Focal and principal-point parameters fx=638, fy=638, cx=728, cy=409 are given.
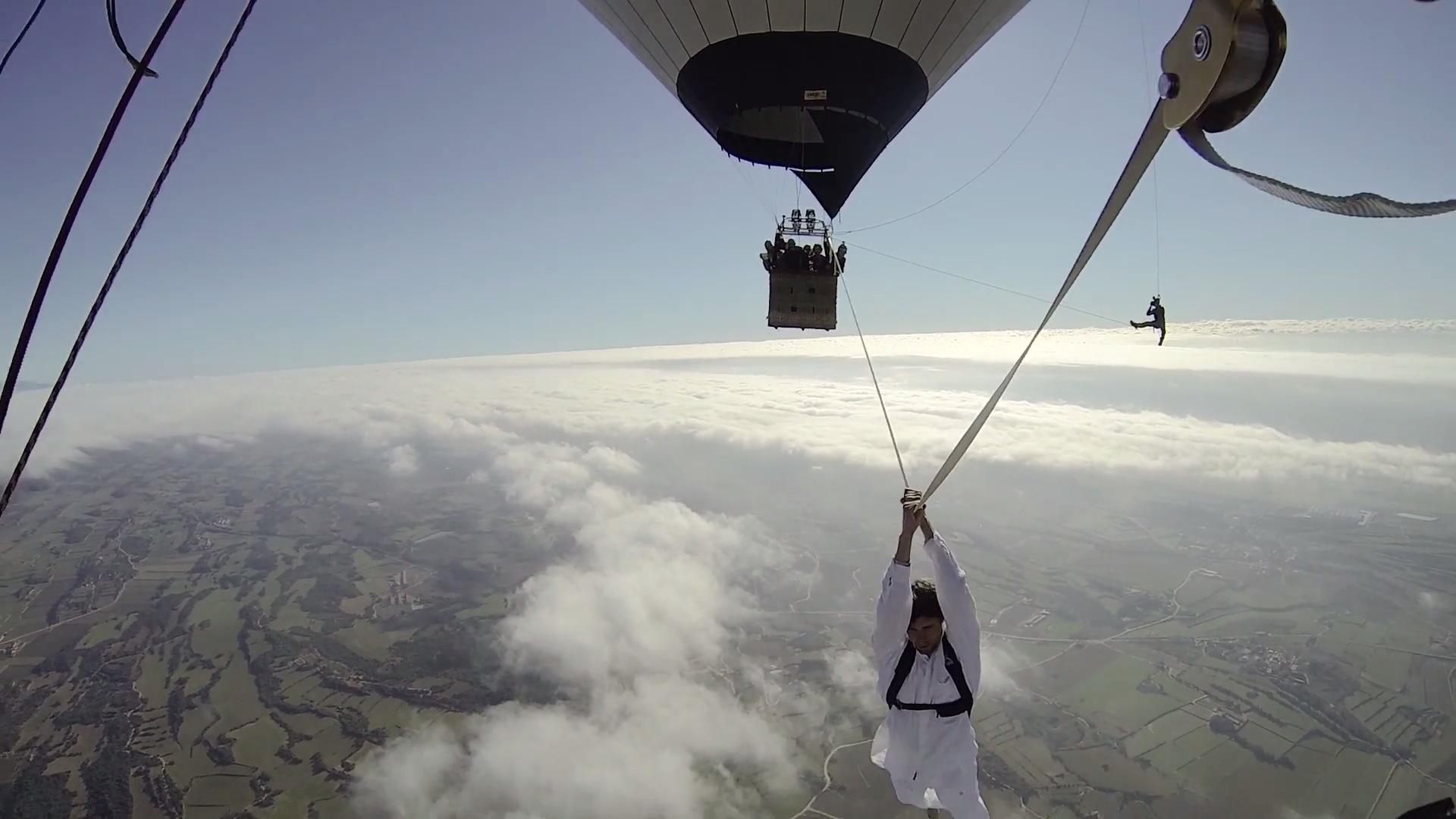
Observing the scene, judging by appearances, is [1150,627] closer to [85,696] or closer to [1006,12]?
[1006,12]

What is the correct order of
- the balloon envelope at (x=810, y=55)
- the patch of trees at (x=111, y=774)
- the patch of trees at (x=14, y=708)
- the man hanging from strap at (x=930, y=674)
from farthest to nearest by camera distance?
the patch of trees at (x=14, y=708)
the patch of trees at (x=111, y=774)
the balloon envelope at (x=810, y=55)
the man hanging from strap at (x=930, y=674)

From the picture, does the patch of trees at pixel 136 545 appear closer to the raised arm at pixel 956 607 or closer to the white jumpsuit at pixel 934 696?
the white jumpsuit at pixel 934 696

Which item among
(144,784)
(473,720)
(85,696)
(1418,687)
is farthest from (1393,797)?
(85,696)

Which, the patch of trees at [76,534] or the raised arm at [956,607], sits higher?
the raised arm at [956,607]

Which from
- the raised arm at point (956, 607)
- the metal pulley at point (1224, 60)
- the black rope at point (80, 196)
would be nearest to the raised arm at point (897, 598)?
the raised arm at point (956, 607)

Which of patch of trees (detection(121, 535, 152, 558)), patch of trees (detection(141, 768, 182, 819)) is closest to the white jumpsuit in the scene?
patch of trees (detection(141, 768, 182, 819))

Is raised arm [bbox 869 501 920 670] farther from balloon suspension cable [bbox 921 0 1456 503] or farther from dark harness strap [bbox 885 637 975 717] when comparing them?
balloon suspension cable [bbox 921 0 1456 503]
